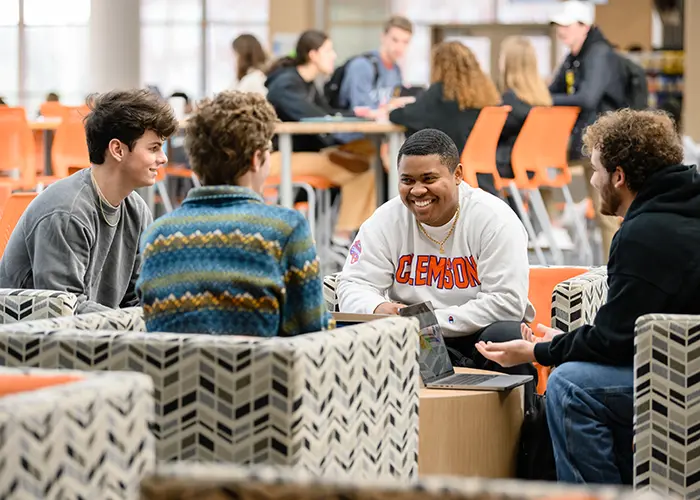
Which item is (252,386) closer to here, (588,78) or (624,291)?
(624,291)

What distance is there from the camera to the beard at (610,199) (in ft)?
9.64

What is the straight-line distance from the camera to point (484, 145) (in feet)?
23.7

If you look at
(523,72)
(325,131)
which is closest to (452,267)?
(325,131)

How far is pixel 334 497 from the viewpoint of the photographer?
1.36 metres

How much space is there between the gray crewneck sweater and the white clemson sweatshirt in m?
0.64

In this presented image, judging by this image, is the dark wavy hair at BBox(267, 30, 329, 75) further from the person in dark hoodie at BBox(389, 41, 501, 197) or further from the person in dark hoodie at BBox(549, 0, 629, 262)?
the person in dark hoodie at BBox(549, 0, 629, 262)

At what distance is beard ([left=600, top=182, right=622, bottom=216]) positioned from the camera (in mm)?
2938

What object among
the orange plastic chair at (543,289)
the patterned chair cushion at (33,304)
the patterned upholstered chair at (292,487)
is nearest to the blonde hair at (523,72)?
the orange plastic chair at (543,289)

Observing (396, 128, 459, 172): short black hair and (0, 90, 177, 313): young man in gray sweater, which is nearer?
(0, 90, 177, 313): young man in gray sweater

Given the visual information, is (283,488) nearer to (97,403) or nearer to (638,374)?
(97,403)

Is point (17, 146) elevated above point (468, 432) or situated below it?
above

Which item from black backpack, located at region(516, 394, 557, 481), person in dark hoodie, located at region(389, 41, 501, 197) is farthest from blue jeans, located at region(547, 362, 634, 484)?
person in dark hoodie, located at region(389, 41, 501, 197)

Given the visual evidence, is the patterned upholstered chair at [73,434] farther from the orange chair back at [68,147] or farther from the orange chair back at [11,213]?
the orange chair back at [68,147]

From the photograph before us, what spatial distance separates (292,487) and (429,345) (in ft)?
5.90
